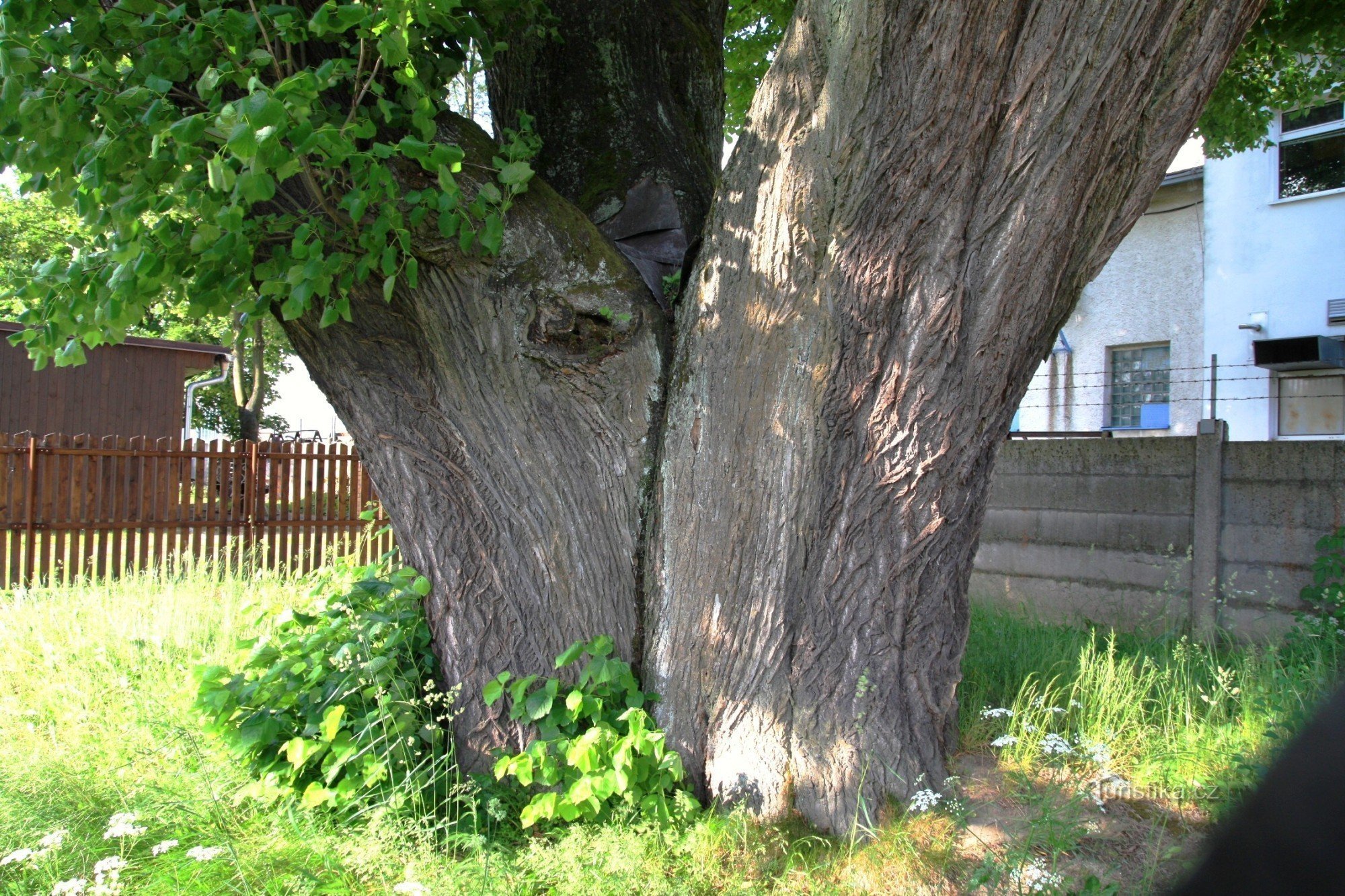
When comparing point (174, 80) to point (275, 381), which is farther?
point (275, 381)

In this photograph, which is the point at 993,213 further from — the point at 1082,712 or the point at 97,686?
the point at 97,686

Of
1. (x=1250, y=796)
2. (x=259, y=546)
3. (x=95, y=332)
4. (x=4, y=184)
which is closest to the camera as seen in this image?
(x=1250, y=796)

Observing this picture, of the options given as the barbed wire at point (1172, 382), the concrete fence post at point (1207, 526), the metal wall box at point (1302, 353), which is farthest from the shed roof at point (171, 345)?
the metal wall box at point (1302, 353)

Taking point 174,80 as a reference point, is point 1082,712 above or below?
below

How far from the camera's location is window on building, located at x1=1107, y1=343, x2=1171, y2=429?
48.9 feet

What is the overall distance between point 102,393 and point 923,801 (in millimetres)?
18210

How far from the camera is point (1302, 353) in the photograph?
38.3ft

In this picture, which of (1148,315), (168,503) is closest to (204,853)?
(168,503)

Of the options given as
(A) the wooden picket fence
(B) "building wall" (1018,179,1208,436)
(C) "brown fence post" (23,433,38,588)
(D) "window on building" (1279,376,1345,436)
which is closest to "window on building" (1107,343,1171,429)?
(B) "building wall" (1018,179,1208,436)

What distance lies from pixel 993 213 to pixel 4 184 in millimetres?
24022

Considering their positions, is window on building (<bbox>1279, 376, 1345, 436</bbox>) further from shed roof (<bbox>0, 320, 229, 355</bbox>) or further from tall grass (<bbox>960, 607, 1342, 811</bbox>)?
shed roof (<bbox>0, 320, 229, 355</bbox>)

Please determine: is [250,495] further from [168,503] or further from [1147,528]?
[1147,528]

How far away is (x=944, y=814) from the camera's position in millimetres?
3045

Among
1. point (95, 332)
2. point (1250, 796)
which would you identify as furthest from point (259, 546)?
point (1250, 796)
